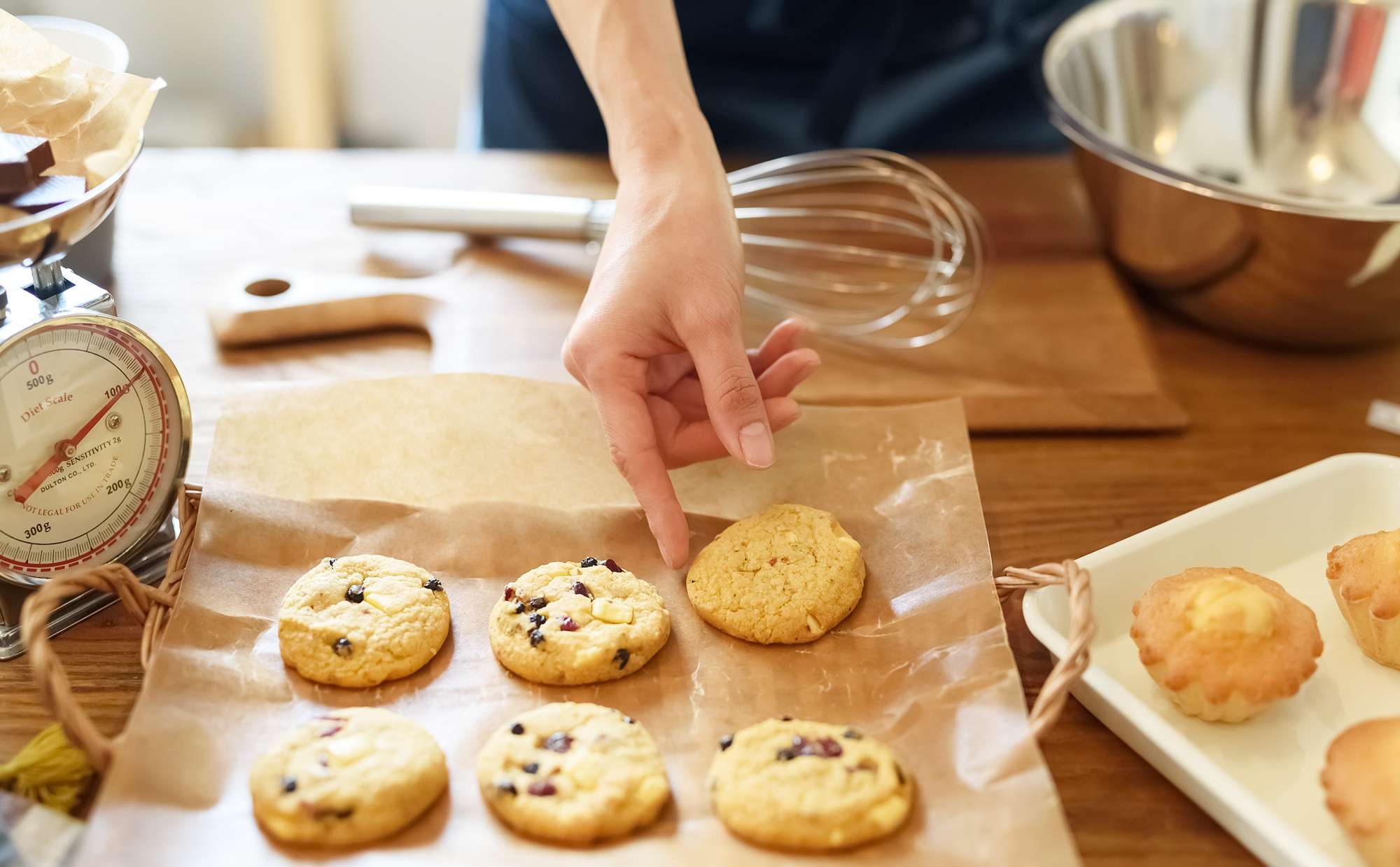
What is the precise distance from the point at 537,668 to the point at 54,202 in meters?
0.53

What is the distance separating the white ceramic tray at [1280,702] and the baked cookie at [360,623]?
0.54 meters

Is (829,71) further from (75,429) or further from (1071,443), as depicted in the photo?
(75,429)

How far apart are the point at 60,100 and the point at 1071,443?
1.13m

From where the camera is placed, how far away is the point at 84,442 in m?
0.95

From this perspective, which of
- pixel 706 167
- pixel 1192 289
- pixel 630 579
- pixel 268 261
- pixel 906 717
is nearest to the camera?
pixel 906 717

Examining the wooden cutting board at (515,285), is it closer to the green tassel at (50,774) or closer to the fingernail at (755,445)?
the fingernail at (755,445)

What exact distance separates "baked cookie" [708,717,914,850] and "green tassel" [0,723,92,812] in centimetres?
48

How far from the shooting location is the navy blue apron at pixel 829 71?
163 cm

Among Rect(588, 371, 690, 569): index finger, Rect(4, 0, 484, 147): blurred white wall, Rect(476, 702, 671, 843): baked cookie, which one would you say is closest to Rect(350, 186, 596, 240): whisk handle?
Rect(588, 371, 690, 569): index finger

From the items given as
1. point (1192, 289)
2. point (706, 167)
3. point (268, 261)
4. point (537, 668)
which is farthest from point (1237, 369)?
point (268, 261)

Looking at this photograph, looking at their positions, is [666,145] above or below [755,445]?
above

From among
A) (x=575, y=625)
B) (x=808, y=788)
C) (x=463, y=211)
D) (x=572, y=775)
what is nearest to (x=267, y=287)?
(x=463, y=211)

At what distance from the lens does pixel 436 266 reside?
1.62 meters

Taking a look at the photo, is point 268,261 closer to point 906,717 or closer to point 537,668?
point 537,668
